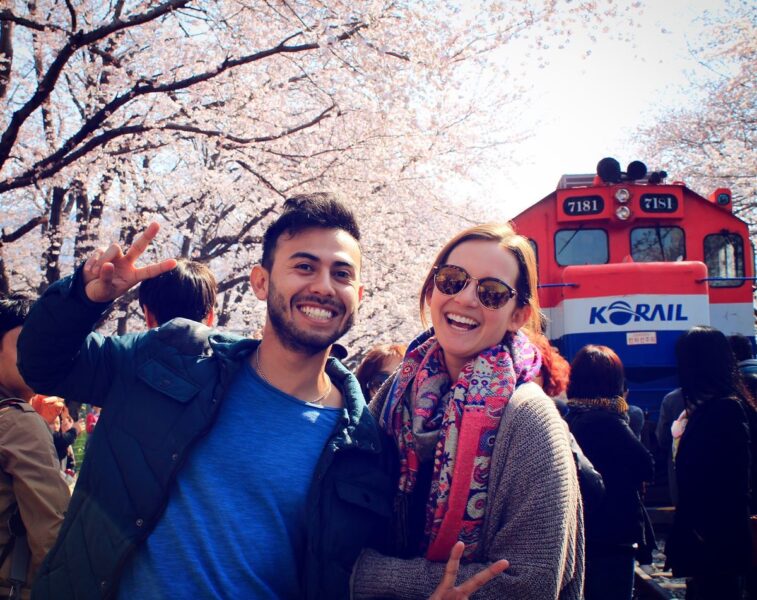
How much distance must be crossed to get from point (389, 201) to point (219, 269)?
27.9 feet

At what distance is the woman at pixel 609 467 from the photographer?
3.14 m

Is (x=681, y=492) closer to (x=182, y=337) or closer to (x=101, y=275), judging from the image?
(x=182, y=337)

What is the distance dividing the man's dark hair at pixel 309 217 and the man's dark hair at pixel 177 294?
0.92 metres

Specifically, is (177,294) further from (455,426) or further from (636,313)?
(636,313)

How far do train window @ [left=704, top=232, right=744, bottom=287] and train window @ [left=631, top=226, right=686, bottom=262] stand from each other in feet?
1.10

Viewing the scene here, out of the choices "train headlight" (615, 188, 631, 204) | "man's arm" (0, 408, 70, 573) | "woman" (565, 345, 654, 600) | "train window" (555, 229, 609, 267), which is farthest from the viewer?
"train window" (555, 229, 609, 267)

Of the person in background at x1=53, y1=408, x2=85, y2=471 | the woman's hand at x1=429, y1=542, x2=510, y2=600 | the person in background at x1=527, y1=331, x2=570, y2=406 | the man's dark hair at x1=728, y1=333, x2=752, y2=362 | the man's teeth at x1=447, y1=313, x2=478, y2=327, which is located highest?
the man's dark hair at x1=728, y1=333, x2=752, y2=362

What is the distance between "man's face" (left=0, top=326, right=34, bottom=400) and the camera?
2.67m

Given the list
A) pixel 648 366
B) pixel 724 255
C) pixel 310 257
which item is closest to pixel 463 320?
pixel 310 257

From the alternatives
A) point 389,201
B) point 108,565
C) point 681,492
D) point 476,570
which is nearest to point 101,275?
point 108,565

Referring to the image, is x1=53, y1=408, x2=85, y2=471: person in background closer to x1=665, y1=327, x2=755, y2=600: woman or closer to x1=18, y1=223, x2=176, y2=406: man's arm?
x1=18, y1=223, x2=176, y2=406: man's arm

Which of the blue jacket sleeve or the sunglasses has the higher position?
the sunglasses

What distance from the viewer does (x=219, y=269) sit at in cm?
1897

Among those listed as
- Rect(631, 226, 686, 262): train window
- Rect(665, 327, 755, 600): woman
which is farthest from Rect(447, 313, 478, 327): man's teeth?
Rect(631, 226, 686, 262): train window
